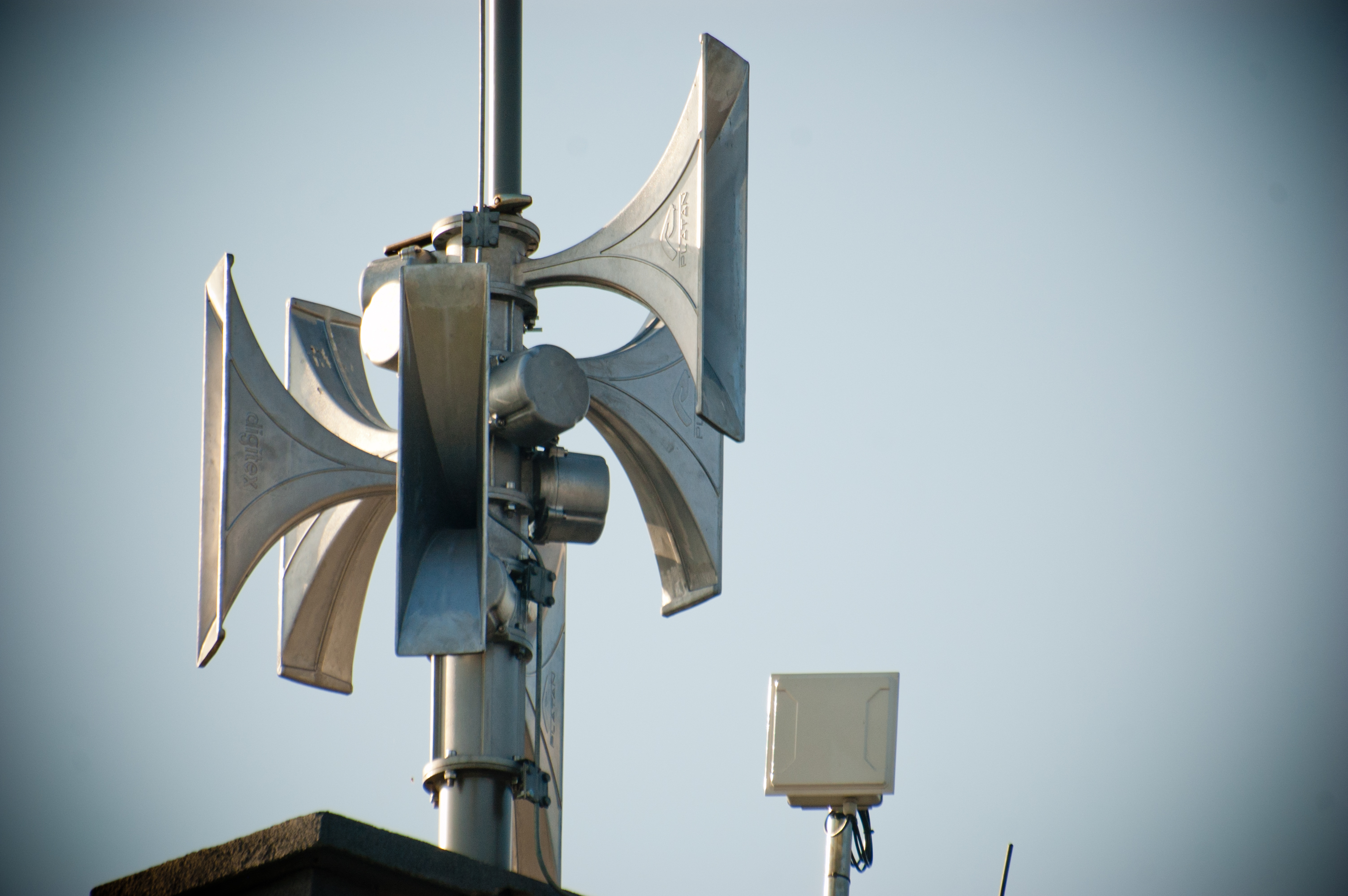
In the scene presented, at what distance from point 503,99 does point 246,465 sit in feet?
7.50

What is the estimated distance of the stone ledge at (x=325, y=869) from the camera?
274 inches

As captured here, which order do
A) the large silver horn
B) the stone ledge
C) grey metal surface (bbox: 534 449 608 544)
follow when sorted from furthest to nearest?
the large silver horn → grey metal surface (bbox: 534 449 608 544) → the stone ledge

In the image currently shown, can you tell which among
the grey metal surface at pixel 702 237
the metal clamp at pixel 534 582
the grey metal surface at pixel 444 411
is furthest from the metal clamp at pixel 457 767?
the grey metal surface at pixel 702 237

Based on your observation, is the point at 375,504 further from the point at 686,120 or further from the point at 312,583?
the point at 686,120

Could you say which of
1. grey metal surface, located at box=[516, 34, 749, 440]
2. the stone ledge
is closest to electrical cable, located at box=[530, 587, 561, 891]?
grey metal surface, located at box=[516, 34, 749, 440]

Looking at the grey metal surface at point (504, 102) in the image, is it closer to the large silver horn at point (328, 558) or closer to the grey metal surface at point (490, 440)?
the grey metal surface at point (490, 440)

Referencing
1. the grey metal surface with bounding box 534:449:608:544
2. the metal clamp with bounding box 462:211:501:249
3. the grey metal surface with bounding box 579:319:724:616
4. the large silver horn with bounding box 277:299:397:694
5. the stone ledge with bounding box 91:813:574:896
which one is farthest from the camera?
the large silver horn with bounding box 277:299:397:694

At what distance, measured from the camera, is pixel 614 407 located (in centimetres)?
1052

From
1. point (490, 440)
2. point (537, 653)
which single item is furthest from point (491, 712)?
point (490, 440)

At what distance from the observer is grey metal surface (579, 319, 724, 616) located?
34.8 feet

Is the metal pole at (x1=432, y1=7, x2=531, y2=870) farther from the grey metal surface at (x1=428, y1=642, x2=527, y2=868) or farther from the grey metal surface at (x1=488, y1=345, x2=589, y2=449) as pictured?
the grey metal surface at (x1=488, y1=345, x2=589, y2=449)

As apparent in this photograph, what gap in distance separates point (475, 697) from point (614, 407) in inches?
68.9

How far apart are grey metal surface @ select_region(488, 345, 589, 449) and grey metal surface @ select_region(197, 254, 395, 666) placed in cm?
94

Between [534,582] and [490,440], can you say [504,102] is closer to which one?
[490,440]
